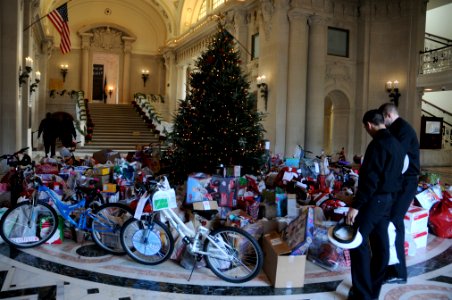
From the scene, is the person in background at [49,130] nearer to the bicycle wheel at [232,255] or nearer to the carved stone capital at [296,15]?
the carved stone capital at [296,15]

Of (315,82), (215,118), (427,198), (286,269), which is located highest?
(315,82)

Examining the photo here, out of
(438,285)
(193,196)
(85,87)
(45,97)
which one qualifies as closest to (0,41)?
(193,196)

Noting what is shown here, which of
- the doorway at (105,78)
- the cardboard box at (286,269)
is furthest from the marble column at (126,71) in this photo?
the cardboard box at (286,269)

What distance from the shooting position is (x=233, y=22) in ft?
56.8

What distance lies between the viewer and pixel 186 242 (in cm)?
425

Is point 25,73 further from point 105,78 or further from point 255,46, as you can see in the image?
point 105,78

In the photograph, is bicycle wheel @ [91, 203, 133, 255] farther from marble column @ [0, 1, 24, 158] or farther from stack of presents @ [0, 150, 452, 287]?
marble column @ [0, 1, 24, 158]

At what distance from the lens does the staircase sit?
17953 mm

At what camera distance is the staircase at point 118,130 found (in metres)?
18.0

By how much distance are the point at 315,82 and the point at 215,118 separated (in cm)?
949

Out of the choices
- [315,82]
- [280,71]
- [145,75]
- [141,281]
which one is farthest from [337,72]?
[145,75]

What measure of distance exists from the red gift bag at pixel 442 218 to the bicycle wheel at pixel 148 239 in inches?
161

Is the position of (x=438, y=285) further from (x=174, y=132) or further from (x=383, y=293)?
(x=174, y=132)

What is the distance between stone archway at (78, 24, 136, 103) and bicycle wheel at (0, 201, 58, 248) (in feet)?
81.7
